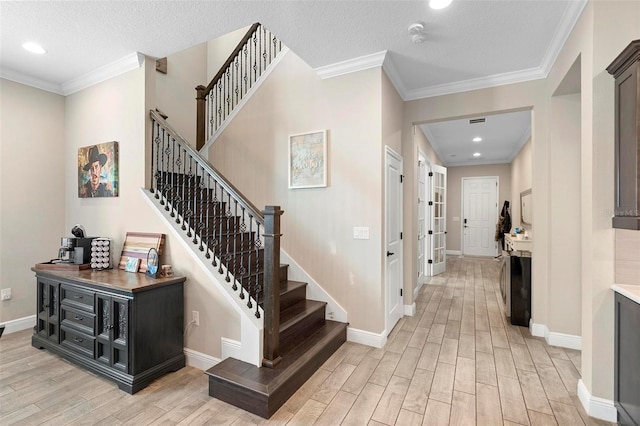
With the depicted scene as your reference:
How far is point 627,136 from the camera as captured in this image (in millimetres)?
1876

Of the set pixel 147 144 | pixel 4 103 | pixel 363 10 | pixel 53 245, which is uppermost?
pixel 363 10

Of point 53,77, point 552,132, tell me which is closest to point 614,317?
point 552,132

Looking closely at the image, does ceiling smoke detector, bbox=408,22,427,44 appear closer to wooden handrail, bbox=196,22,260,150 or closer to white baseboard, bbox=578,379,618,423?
wooden handrail, bbox=196,22,260,150

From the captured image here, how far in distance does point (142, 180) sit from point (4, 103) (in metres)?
2.12

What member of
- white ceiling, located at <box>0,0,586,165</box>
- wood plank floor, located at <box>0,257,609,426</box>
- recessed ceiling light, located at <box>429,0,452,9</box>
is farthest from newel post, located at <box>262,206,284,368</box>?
recessed ceiling light, located at <box>429,0,452,9</box>

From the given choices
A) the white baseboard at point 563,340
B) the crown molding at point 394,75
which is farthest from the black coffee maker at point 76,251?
the white baseboard at point 563,340

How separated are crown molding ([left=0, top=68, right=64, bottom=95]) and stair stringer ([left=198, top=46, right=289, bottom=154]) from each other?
76.2 inches

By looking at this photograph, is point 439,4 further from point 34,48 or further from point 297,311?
point 34,48

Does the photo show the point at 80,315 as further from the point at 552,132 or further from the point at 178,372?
the point at 552,132

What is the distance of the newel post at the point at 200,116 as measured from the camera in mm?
4605

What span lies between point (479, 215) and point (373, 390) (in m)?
8.52

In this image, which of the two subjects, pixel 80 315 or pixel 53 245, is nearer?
pixel 80 315

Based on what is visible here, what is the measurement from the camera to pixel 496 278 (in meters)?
6.39

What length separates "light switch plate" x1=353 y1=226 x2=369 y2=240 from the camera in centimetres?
324
